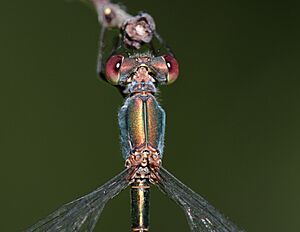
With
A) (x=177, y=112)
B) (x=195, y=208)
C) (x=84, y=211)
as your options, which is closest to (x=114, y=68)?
(x=84, y=211)

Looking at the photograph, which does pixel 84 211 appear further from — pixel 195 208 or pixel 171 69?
pixel 171 69

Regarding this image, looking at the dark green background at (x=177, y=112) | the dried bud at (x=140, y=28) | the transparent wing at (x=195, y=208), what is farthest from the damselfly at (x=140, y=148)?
the dark green background at (x=177, y=112)

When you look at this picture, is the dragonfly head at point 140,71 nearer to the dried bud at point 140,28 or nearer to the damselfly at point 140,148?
the damselfly at point 140,148

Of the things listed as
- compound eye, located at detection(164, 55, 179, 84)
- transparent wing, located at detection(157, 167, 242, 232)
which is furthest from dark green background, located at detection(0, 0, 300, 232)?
compound eye, located at detection(164, 55, 179, 84)

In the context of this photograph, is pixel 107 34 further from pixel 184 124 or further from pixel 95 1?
pixel 184 124

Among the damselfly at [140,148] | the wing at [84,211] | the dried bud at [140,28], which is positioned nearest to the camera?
the dried bud at [140,28]

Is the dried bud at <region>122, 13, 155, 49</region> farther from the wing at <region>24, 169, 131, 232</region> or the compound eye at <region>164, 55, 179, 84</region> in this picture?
the wing at <region>24, 169, 131, 232</region>
